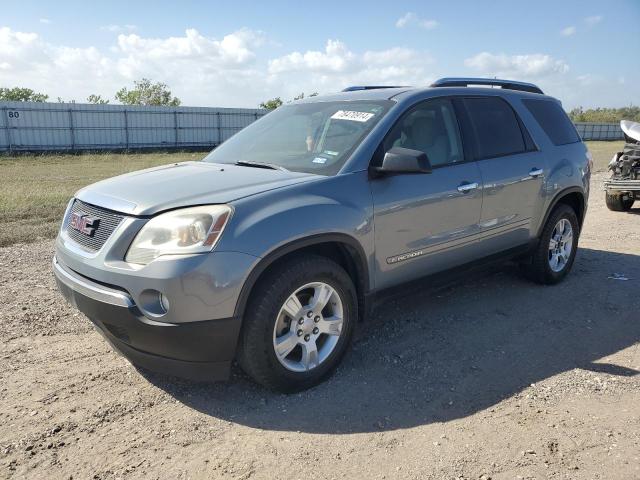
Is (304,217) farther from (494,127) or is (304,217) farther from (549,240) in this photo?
(549,240)

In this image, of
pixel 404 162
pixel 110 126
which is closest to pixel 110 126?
pixel 110 126

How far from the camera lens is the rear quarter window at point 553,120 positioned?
5430 mm

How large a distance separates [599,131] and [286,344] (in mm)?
65549

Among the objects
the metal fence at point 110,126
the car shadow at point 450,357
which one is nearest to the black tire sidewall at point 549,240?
the car shadow at point 450,357

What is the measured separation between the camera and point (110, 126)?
3147 cm

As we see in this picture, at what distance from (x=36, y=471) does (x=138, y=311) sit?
2.91 ft

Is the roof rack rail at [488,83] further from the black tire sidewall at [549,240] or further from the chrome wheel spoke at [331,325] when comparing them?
the chrome wheel spoke at [331,325]

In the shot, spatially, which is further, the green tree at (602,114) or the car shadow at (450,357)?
the green tree at (602,114)

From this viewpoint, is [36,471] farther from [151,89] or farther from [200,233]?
[151,89]

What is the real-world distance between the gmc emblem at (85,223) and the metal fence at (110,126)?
28.4 meters

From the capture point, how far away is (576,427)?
3.14m

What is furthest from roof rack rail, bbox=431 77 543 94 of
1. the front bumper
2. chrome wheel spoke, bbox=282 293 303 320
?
the front bumper

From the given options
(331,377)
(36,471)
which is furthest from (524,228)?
(36,471)

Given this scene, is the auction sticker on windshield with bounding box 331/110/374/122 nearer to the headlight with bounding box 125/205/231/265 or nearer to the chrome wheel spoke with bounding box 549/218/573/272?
the headlight with bounding box 125/205/231/265
